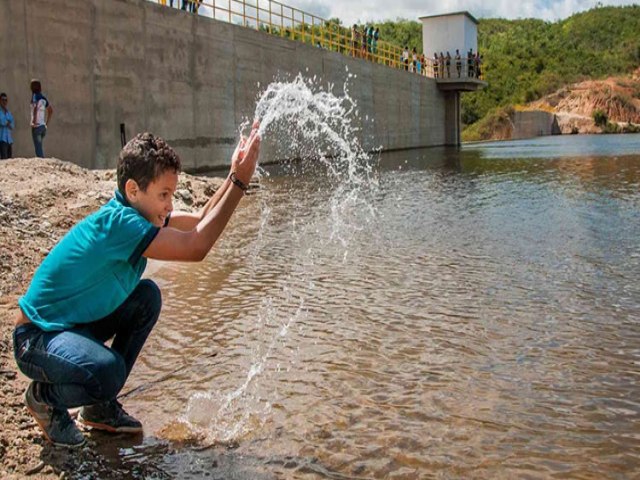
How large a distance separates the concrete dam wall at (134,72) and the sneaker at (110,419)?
12097mm

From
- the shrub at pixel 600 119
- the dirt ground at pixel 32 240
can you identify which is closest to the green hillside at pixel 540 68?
the shrub at pixel 600 119

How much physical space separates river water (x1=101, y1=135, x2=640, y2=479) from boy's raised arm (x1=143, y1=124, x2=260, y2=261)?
35.4 inches

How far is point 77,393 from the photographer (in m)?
2.63

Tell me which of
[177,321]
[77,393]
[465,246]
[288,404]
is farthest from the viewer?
[465,246]

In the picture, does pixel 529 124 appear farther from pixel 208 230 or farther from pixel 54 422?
pixel 54 422

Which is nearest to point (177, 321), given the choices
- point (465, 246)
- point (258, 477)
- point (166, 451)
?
point (166, 451)

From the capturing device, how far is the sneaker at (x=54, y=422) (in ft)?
8.95

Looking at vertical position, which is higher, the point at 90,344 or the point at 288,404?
the point at 90,344

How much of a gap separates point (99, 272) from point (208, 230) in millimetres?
464

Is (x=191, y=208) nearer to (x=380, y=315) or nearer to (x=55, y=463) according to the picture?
(x=380, y=315)

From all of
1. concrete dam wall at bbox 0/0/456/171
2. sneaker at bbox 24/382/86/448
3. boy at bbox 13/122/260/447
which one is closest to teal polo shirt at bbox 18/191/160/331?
boy at bbox 13/122/260/447

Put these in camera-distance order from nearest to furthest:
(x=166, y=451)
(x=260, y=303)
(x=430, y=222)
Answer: (x=166, y=451), (x=260, y=303), (x=430, y=222)

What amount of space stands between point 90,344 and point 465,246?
5667 mm

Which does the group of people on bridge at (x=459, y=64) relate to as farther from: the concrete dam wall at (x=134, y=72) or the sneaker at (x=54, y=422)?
the sneaker at (x=54, y=422)
